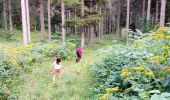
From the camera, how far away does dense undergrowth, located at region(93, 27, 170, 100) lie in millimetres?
4844

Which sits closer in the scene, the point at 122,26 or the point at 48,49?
the point at 48,49

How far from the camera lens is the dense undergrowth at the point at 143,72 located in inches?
191

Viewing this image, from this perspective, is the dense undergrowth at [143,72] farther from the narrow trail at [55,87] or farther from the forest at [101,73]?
the narrow trail at [55,87]

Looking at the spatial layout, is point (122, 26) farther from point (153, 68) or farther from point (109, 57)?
point (153, 68)

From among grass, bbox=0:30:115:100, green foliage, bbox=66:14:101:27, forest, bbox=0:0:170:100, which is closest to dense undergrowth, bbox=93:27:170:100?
forest, bbox=0:0:170:100

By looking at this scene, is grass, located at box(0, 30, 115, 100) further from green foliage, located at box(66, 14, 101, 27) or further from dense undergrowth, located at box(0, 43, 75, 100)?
green foliage, located at box(66, 14, 101, 27)

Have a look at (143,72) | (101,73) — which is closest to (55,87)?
(101,73)

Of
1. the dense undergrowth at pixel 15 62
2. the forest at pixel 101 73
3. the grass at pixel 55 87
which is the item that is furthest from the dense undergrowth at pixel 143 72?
the dense undergrowth at pixel 15 62

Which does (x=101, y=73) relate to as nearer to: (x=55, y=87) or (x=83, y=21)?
(x=55, y=87)

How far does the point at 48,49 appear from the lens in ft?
69.8

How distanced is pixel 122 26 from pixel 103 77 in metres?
41.4

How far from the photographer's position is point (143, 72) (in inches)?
219

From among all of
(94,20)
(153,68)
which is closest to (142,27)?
(94,20)

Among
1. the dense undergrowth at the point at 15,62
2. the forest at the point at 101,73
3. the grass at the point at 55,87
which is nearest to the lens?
the forest at the point at 101,73
